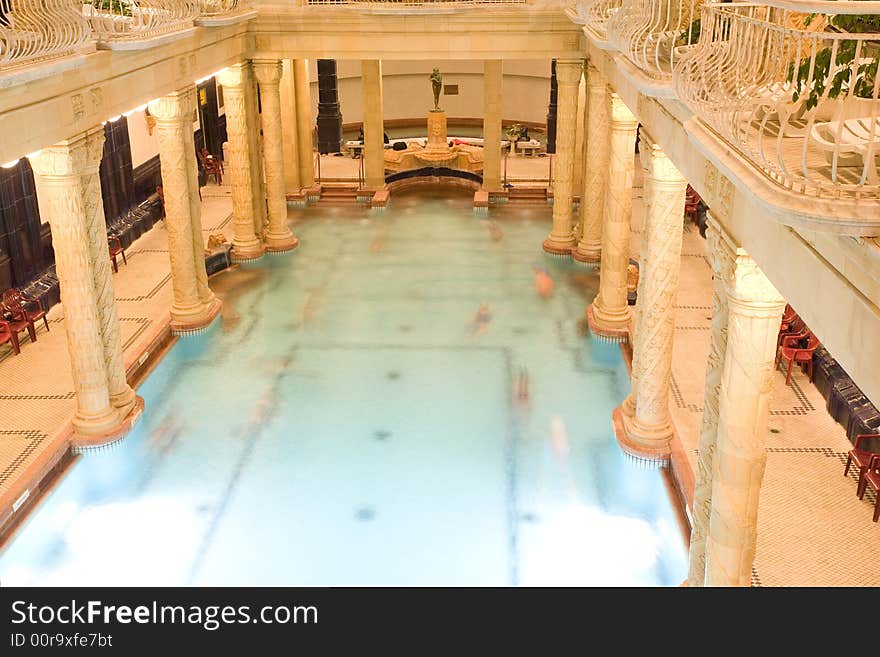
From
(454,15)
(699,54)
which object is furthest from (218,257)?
(699,54)

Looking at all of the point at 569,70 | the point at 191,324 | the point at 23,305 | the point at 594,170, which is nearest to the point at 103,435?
the point at 191,324

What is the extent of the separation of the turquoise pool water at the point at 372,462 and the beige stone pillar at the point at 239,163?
1.24m

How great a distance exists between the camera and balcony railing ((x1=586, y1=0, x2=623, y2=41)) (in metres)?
8.83

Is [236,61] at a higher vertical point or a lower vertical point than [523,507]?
Answer: higher

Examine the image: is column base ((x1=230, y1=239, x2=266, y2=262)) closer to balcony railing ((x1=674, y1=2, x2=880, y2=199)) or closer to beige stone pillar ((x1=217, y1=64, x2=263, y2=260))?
beige stone pillar ((x1=217, y1=64, x2=263, y2=260))

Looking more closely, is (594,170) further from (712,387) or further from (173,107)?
(712,387)

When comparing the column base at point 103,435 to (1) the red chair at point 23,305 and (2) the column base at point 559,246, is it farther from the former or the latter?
(2) the column base at point 559,246

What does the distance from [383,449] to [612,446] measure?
6.94 ft

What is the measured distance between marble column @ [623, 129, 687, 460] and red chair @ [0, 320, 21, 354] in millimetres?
6493

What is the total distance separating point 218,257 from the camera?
45.1ft

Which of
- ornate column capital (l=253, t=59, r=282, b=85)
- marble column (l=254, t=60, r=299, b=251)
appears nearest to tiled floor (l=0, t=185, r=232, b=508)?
marble column (l=254, t=60, r=299, b=251)

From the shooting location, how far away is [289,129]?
1719cm

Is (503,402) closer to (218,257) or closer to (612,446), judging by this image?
(612,446)

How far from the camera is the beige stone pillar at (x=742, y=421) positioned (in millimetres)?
4984
